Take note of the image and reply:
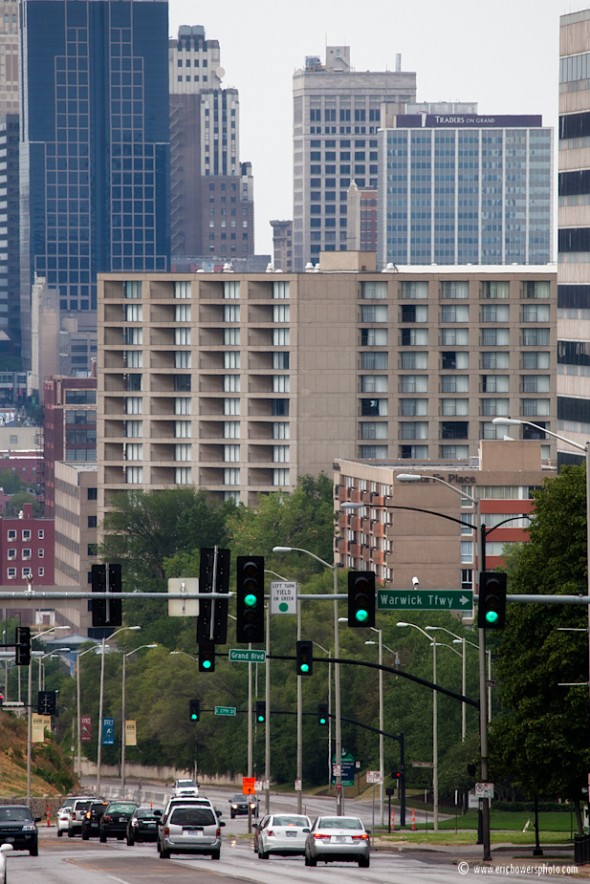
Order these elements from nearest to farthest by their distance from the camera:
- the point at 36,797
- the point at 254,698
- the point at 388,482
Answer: the point at 36,797 < the point at 254,698 < the point at 388,482

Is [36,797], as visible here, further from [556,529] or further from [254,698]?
[556,529]

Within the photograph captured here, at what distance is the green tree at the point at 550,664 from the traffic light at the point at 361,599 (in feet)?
57.9

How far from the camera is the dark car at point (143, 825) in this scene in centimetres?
7469

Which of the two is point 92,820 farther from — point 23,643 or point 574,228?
point 574,228

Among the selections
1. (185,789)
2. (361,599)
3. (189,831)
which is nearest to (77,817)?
(185,789)

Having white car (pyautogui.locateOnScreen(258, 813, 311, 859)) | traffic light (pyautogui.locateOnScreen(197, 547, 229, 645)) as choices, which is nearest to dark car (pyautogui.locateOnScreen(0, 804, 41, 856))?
white car (pyautogui.locateOnScreen(258, 813, 311, 859))

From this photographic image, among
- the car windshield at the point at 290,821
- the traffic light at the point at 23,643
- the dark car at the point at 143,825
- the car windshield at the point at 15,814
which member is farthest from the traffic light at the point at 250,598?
the dark car at the point at 143,825

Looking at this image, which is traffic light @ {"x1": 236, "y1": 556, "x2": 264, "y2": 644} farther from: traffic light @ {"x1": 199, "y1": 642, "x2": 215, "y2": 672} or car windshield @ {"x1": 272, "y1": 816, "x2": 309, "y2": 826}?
car windshield @ {"x1": 272, "y1": 816, "x2": 309, "y2": 826}

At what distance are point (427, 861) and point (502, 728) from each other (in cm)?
488

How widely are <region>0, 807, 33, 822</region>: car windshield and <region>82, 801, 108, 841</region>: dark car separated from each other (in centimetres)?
1398

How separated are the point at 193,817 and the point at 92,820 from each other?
72.6 ft

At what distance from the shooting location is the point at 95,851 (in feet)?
226

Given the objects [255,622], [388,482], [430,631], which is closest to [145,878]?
[255,622]

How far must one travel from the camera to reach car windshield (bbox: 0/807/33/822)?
68625 millimetres
